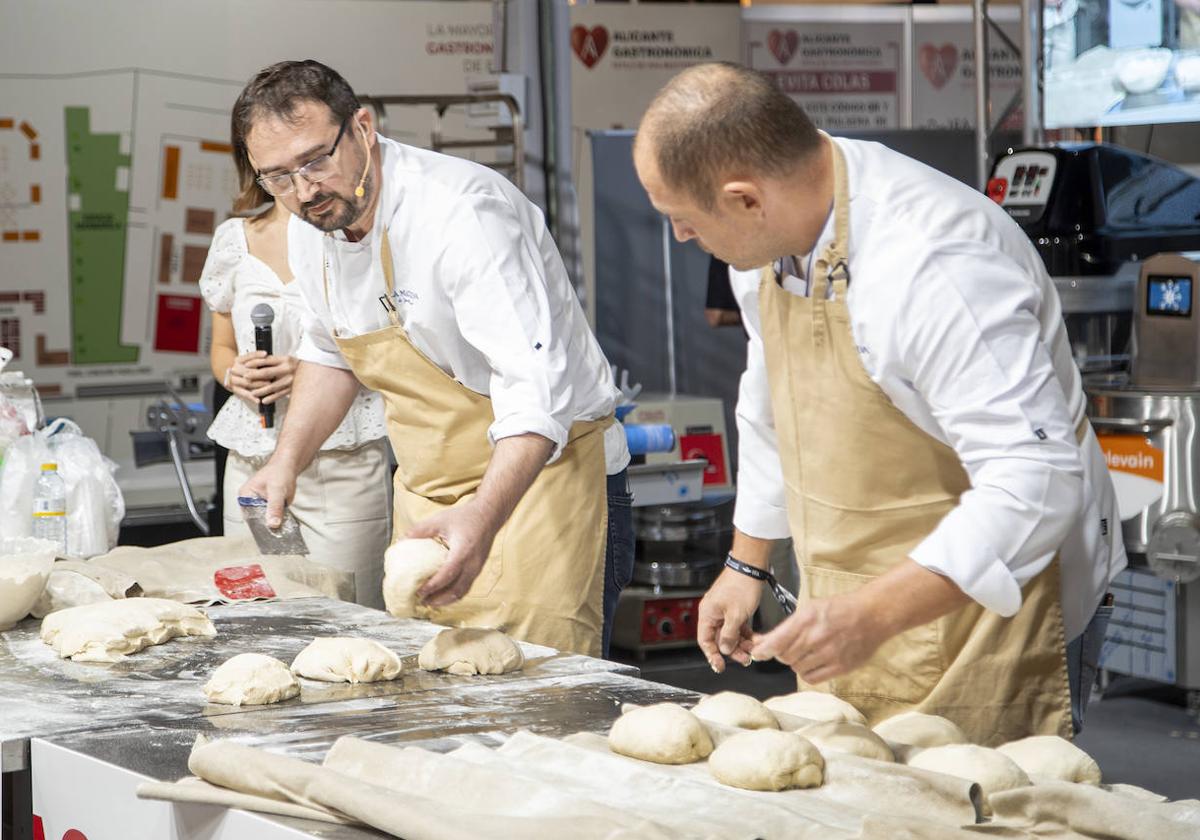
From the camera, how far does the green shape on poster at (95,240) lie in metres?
6.17

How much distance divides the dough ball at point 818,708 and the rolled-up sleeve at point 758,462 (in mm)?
391

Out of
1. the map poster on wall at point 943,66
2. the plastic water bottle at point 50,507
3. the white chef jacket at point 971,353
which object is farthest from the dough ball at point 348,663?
the map poster on wall at point 943,66

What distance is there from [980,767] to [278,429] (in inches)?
91.2

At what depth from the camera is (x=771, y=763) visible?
4.79 ft

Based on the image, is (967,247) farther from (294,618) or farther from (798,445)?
(294,618)

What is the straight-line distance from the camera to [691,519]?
5621mm

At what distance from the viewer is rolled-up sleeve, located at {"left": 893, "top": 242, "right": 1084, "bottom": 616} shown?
5.18 feet

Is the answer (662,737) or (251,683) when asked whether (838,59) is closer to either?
(251,683)

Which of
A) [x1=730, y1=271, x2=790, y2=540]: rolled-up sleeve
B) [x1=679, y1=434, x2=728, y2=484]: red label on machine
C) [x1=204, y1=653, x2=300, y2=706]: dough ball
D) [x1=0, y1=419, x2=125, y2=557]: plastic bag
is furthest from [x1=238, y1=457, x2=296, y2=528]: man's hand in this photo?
[x1=679, y1=434, x2=728, y2=484]: red label on machine

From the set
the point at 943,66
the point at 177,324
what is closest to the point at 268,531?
the point at 177,324

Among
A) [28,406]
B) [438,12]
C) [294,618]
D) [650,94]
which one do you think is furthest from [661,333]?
[294,618]

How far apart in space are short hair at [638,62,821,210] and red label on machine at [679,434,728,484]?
12.5ft

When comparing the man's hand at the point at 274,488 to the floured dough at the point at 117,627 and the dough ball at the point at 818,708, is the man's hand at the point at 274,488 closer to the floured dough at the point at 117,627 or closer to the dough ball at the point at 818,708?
the floured dough at the point at 117,627

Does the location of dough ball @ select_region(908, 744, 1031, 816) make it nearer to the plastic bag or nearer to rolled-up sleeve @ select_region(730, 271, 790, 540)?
rolled-up sleeve @ select_region(730, 271, 790, 540)
